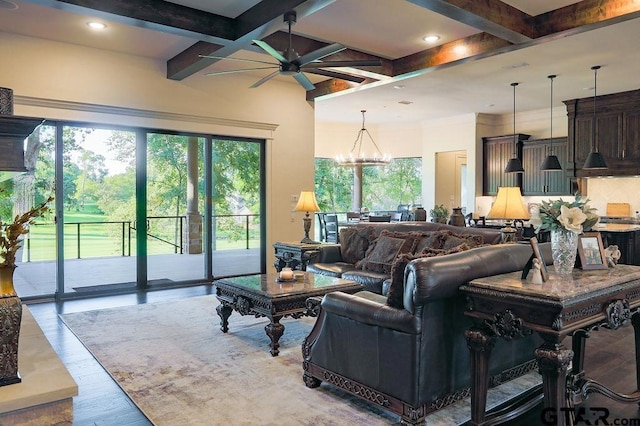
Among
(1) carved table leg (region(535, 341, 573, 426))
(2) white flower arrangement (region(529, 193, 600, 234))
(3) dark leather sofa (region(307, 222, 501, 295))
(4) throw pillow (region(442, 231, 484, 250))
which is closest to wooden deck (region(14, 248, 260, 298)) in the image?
(3) dark leather sofa (region(307, 222, 501, 295))

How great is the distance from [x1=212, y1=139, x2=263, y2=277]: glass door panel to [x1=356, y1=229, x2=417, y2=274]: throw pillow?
263 cm

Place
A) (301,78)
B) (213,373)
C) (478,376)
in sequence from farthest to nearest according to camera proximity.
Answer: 1. (301,78)
2. (213,373)
3. (478,376)

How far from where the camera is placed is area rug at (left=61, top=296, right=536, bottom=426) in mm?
2750

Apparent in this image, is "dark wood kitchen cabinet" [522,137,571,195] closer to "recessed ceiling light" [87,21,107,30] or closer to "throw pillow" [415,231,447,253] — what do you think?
"throw pillow" [415,231,447,253]

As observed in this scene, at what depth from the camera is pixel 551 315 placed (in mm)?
2131

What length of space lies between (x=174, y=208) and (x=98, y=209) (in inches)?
39.8

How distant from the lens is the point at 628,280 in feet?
8.27

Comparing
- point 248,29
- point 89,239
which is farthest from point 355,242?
point 89,239

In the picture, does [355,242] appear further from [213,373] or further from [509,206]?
[213,373]


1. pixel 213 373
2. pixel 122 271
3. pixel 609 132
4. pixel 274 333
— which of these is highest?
pixel 609 132

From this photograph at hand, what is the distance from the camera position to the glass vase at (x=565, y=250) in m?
2.61

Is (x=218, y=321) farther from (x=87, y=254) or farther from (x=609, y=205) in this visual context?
(x=609, y=205)

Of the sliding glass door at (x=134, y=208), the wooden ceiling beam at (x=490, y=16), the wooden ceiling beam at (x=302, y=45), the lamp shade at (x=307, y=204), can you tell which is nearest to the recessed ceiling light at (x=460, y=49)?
the wooden ceiling beam at (x=490, y=16)

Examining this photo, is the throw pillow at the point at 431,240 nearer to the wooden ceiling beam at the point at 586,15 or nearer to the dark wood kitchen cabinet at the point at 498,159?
the wooden ceiling beam at the point at 586,15
